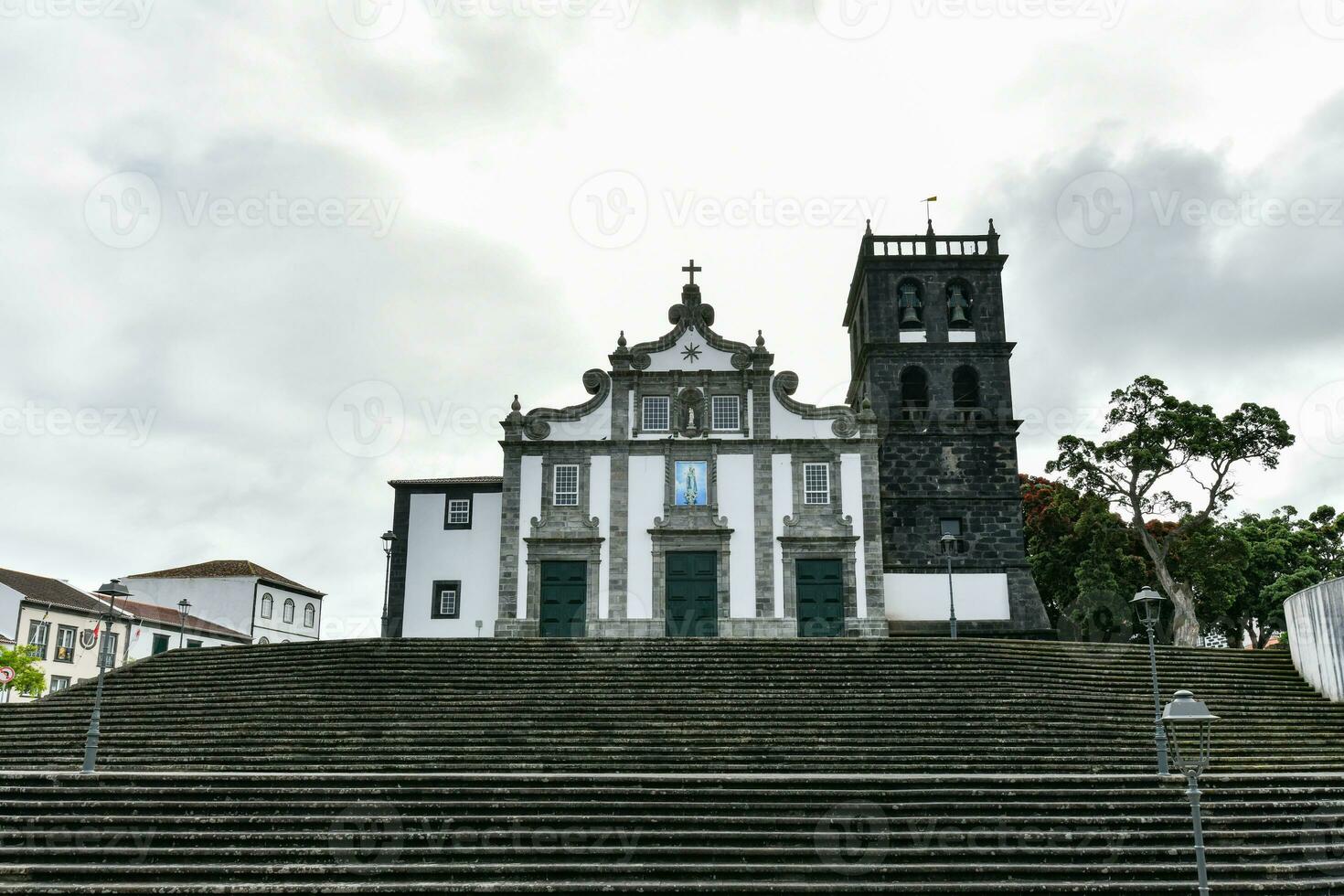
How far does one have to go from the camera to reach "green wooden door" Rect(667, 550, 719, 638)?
2845cm

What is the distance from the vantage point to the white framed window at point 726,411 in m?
30.2

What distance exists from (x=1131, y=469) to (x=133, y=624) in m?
39.4

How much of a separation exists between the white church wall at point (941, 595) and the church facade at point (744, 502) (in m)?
0.05

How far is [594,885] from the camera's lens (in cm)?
1309

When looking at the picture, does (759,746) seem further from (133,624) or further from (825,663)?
(133,624)

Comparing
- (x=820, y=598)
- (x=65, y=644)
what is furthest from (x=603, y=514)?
(x=65, y=644)

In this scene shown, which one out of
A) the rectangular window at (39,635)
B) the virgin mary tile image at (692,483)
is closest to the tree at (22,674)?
the rectangular window at (39,635)

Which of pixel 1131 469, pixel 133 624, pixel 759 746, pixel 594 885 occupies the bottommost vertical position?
pixel 594 885

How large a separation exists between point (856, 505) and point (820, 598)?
2.60 m

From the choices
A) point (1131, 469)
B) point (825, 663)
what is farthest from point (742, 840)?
point (1131, 469)

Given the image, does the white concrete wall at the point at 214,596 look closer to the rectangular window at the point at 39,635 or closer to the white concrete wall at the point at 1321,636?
the rectangular window at the point at 39,635

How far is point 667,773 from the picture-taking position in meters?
17.0

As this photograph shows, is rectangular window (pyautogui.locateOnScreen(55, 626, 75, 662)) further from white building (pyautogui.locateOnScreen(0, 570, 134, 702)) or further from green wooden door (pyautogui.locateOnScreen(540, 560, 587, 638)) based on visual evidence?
green wooden door (pyautogui.locateOnScreen(540, 560, 587, 638))

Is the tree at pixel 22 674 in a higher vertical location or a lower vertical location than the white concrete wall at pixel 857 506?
lower
